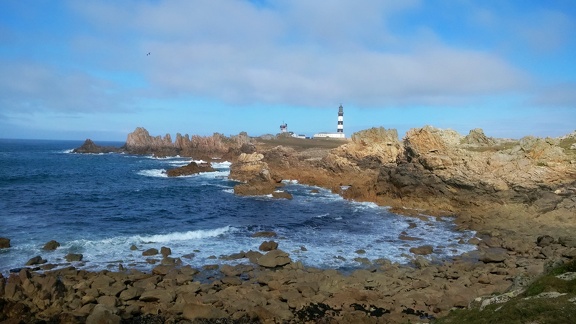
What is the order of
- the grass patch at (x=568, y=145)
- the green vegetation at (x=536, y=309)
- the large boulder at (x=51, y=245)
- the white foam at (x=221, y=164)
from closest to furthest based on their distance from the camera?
the green vegetation at (x=536, y=309), the large boulder at (x=51, y=245), the grass patch at (x=568, y=145), the white foam at (x=221, y=164)

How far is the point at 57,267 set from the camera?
68.8ft

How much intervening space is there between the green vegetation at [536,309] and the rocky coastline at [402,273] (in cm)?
100

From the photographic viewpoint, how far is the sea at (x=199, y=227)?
23438mm

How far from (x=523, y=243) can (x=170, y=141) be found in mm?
111384

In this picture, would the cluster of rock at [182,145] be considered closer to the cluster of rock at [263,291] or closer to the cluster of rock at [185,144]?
the cluster of rock at [185,144]

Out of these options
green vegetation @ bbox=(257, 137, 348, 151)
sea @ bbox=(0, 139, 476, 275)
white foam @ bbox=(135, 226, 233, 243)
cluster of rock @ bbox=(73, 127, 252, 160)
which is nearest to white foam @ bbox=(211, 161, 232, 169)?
cluster of rock @ bbox=(73, 127, 252, 160)

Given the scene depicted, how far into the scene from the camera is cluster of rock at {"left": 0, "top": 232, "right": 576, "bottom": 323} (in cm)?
1560

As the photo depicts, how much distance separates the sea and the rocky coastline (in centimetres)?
142

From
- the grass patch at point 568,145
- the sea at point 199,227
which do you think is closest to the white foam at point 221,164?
the sea at point 199,227

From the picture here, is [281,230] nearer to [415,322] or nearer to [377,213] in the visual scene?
[377,213]

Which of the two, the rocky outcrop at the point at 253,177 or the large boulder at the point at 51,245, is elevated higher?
the rocky outcrop at the point at 253,177

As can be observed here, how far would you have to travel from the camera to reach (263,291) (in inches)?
719

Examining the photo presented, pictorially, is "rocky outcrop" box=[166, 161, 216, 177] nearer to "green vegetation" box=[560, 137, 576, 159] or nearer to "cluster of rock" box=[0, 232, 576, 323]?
"cluster of rock" box=[0, 232, 576, 323]

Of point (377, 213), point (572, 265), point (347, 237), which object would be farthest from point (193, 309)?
point (377, 213)
